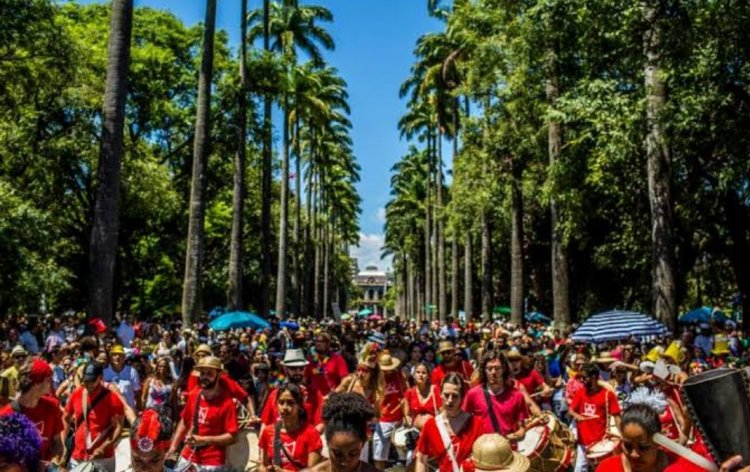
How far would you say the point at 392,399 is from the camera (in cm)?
909

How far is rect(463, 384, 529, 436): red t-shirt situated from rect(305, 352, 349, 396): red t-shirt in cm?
266

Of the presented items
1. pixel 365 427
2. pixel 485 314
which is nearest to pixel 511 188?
pixel 485 314

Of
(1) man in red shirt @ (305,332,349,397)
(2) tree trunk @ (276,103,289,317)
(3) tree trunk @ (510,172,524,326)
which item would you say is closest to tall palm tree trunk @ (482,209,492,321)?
(3) tree trunk @ (510,172,524,326)

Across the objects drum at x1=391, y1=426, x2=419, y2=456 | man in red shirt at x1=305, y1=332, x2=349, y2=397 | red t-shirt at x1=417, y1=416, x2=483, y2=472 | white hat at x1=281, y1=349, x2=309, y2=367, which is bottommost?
drum at x1=391, y1=426, x2=419, y2=456

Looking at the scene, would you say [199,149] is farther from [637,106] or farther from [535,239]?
[535,239]

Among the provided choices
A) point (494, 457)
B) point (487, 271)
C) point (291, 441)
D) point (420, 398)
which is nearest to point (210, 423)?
point (291, 441)

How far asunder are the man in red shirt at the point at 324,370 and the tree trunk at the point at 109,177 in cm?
525

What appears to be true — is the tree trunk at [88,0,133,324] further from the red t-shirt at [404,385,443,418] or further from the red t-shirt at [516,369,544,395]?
the red t-shirt at [516,369,544,395]

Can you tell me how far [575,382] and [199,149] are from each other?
44.0 ft

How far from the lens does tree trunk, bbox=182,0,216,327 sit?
64.8 ft

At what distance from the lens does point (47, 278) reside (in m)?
21.9

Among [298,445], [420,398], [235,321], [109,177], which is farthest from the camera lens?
[235,321]

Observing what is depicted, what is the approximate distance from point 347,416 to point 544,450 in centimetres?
308

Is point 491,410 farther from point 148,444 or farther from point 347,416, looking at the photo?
point 148,444
